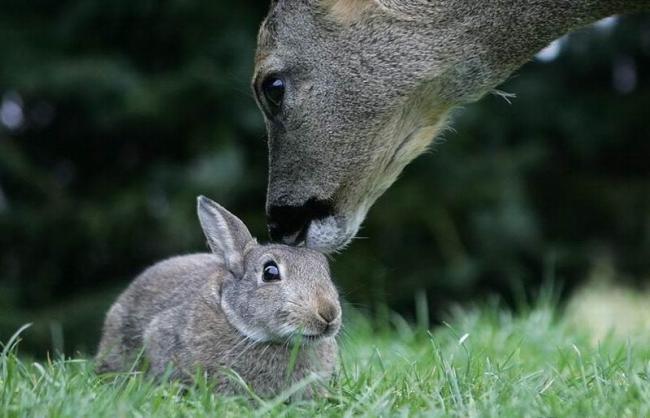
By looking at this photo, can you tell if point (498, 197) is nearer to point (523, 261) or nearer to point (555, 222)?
point (523, 261)

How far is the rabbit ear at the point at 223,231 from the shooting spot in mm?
5047

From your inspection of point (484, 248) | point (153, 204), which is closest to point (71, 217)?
point (153, 204)

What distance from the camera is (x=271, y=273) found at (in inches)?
187

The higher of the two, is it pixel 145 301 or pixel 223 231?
pixel 223 231

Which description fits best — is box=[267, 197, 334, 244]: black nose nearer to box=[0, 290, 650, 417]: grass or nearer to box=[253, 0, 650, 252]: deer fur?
box=[253, 0, 650, 252]: deer fur

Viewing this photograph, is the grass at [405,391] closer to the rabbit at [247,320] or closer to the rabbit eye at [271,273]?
the rabbit at [247,320]

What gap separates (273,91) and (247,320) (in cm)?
166

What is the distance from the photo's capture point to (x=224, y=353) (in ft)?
15.8

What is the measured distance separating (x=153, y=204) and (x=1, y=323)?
6.60 feet

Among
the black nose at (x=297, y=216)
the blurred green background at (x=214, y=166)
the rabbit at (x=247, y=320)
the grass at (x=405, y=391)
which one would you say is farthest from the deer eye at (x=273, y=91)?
the blurred green background at (x=214, y=166)

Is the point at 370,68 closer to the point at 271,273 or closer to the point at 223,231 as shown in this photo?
the point at 223,231

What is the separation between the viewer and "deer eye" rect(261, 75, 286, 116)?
19.7 feet

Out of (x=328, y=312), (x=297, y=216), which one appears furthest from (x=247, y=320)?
(x=297, y=216)

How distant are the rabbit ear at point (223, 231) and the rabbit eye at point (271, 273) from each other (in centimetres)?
28
